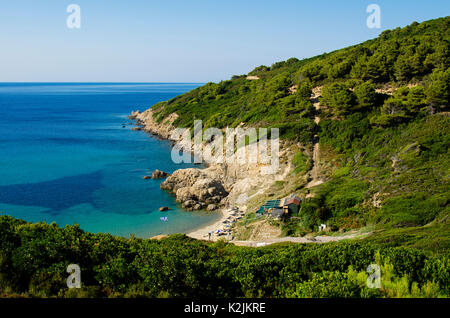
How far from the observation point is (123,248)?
57.2ft

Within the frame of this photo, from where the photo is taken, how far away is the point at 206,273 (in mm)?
13797

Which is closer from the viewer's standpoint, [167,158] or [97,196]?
[97,196]

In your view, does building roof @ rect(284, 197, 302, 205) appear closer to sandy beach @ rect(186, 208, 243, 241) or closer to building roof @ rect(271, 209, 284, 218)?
building roof @ rect(271, 209, 284, 218)

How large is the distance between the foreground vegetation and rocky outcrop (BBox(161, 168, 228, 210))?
25.5 metres

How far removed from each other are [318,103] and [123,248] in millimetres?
43217

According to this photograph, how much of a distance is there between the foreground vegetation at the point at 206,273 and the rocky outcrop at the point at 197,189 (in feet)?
83.7

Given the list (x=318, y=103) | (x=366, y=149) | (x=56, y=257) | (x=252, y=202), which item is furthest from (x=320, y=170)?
(x=56, y=257)

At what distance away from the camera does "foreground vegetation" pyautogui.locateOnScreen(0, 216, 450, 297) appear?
12.3 metres

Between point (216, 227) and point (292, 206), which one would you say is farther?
point (216, 227)

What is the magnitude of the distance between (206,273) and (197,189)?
2995 cm

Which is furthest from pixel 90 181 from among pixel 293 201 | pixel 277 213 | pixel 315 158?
pixel 315 158

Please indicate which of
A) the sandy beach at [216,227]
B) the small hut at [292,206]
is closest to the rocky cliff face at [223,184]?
the sandy beach at [216,227]

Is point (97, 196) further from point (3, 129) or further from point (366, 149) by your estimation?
point (3, 129)

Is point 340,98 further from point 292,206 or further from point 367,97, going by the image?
point 292,206
